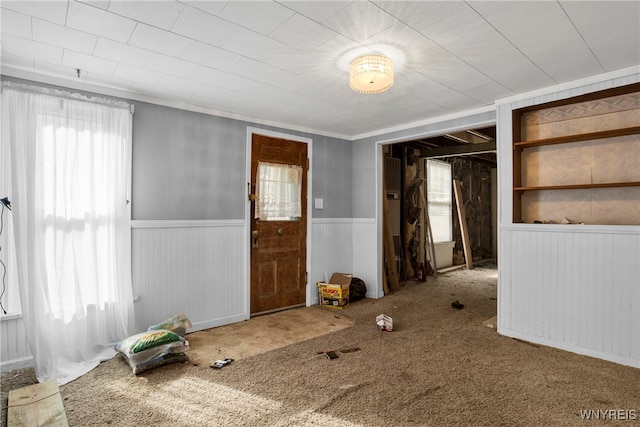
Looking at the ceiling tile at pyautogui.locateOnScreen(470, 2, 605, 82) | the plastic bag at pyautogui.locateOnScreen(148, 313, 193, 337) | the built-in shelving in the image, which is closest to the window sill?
the plastic bag at pyautogui.locateOnScreen(148, 313, 193, 337)

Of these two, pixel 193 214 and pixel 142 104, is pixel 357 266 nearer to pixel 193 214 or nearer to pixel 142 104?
pixel 193 214

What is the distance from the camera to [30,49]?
2.38m

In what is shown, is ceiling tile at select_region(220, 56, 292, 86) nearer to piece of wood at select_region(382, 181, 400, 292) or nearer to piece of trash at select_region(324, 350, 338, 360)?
piece of trash at select_region(324, 350, 338, 360)

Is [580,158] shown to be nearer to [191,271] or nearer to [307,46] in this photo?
[307,46]

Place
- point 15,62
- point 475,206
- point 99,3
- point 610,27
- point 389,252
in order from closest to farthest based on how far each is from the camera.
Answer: point 99,3
point 610,27
point 15,62
point 389,252
point 475,206

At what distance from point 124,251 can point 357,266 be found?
3.10 meters

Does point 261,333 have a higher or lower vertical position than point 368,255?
lower

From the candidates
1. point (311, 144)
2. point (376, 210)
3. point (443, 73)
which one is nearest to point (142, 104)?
point (311, 144)

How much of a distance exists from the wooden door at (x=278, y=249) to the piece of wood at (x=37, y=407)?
213 cm

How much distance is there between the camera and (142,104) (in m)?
3.30

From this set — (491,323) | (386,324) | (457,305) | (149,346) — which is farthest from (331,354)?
(457,305)

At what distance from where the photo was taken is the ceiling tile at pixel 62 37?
6.87ft

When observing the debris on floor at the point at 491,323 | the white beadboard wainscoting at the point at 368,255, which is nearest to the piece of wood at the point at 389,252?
the white beadboard wainscoting at the point at 368,255

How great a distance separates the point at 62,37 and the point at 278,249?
288 cm
